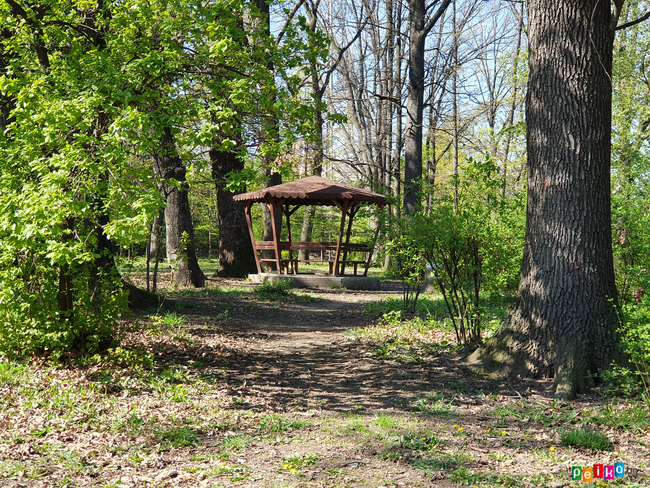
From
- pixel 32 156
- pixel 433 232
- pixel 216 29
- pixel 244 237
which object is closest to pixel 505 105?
pixel 244 237

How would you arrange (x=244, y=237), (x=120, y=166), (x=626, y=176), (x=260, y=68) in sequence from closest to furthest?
1. (x=120, y=166)
2. (x=260, y=68)
3. (x=626, y=176)
4. (x=244, y=237)

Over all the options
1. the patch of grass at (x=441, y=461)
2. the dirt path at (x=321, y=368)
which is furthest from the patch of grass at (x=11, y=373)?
the patch of grass at (x=441, y=461)

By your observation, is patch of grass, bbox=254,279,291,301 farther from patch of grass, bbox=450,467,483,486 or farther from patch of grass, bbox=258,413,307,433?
patch of grass, bbox=450,467,483,486

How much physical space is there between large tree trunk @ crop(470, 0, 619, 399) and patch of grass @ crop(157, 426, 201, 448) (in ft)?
9.83

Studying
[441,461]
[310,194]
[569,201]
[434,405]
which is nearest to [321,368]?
[434,405]

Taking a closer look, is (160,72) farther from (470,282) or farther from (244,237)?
(244,237)

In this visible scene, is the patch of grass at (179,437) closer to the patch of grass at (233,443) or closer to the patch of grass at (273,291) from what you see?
the patch of grass at (233,443)

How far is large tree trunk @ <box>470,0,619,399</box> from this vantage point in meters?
4.47

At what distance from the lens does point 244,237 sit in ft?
50.1

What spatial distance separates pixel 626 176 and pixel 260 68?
6.78 metres

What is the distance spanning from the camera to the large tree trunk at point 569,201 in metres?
4.47

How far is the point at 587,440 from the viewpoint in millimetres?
3299

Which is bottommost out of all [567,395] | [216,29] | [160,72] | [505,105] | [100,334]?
[567,395]

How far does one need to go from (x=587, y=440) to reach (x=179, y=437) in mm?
2767
